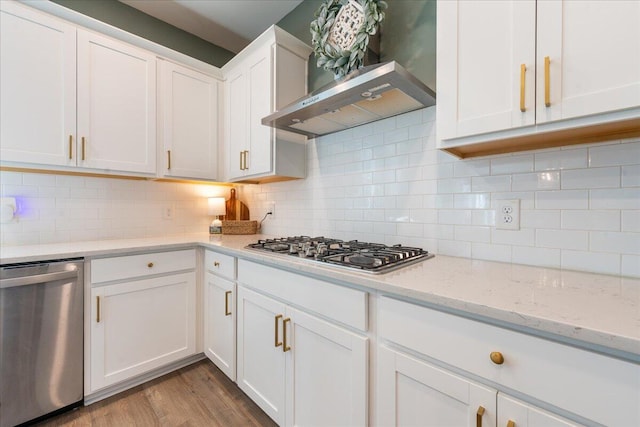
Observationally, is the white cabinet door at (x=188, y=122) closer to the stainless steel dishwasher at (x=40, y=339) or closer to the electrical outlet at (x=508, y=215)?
the stainless steel dishwasher at (x=40, y=339)

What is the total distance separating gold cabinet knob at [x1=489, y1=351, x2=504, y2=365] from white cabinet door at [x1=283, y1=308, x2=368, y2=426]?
1.33ft

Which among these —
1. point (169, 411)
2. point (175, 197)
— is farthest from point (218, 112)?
point (169, 411)

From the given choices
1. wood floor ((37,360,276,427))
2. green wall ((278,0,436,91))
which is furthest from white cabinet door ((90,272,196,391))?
green wall ((278,0,436,91))

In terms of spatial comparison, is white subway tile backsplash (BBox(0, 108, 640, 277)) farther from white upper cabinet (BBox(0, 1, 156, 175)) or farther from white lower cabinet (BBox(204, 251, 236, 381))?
white lower cabinet (BBox(204, 251, 236, 381))

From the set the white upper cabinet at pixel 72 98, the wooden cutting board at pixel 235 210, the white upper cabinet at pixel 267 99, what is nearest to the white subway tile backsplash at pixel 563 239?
the white upper cabinet at pixel 267 99

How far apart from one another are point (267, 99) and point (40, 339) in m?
1.92

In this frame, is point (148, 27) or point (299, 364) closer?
point (299, 364)

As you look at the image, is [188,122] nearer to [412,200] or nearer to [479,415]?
[412,200]

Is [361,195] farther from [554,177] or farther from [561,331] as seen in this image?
[561,331]

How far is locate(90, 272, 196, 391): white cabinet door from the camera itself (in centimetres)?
165

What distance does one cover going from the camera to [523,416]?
26.0 inches

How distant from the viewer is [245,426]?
4.88 feet

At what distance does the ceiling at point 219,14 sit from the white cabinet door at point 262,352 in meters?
2.19

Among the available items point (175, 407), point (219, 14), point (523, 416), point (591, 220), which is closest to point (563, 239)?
point (591, 220)
